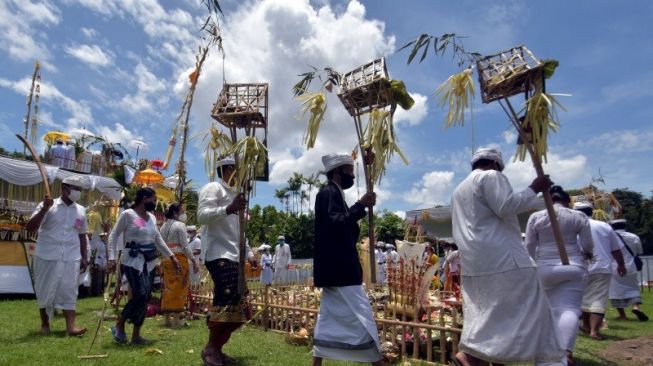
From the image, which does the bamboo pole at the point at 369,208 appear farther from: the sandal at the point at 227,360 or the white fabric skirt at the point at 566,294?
the sandal at the point at 227,360

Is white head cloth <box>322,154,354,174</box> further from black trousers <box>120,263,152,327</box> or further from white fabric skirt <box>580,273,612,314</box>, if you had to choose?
white fabric skirt <box>580,273,612,314</box>

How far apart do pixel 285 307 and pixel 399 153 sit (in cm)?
321

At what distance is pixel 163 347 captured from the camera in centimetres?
559

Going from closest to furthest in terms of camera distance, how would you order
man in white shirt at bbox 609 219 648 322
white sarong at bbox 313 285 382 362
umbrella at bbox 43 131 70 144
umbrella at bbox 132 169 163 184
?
white sarong at bbox 313 285 382 362, man in white shirt at bbox 609 219 648 322, umbrella at bbox 132 169 163 184, umbrella at bbox 43 131 70 144

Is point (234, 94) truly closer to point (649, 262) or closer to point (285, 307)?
point (285, 307)

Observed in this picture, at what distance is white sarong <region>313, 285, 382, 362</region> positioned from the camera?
11.8ft

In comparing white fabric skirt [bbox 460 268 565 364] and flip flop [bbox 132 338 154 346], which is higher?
white fabric skirt [bbox 460 268 565 364]

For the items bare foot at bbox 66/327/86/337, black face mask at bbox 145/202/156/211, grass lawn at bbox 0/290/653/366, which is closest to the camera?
grass lawn at bbox 0/290/653/366

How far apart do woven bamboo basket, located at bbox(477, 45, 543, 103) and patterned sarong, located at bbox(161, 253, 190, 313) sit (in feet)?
17.2

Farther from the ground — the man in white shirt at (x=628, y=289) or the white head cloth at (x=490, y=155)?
the white head cloth at (x=490, y=155)

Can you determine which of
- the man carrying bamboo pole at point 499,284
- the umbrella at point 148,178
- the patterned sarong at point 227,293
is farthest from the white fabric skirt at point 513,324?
the umbrella at point 148,178

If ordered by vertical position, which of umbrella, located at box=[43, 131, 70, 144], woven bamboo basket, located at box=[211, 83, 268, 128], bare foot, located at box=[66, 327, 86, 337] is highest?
Result: umbrella, located at box=[43, 131, 70, 144]

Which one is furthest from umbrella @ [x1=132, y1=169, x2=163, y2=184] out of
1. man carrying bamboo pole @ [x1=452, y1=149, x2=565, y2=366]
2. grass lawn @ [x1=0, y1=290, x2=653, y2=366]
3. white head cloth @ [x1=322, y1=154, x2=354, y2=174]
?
man carrying bamboo pole @ [x1=452, y1=149, x2=565, y2=366]

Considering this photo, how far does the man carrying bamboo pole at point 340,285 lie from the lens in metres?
3.60
